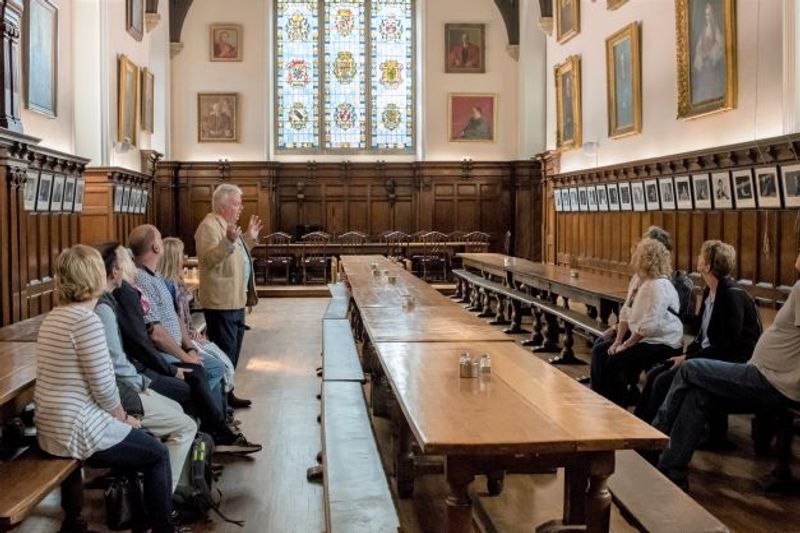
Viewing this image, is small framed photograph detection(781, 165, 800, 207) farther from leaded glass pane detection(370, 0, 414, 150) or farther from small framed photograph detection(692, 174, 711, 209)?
leaded glass pane detection(370, 0, 414, 150)

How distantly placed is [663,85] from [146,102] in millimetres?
10015

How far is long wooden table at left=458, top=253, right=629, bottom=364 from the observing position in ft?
26.5

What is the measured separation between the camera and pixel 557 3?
16.0 m

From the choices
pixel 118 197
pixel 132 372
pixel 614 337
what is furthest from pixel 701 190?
pixel 118 197

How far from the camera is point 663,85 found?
11.4 meters

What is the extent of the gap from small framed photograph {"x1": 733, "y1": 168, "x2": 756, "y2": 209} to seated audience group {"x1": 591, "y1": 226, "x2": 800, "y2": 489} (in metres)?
2.90

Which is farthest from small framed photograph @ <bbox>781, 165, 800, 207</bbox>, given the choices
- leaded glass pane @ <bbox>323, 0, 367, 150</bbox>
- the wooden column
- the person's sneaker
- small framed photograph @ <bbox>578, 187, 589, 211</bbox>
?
leaded glass pane @ <bbox>323, 0, 367, 150</bbox>

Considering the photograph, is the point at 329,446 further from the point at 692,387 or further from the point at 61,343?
the point at 692,387

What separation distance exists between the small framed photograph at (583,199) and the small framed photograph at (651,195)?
264 centimetres

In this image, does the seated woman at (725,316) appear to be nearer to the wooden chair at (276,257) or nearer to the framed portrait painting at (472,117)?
the wooden chair at (276,257)

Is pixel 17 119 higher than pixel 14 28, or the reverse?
pixel 14 28

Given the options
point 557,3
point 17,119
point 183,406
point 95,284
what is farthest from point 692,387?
point 557,3

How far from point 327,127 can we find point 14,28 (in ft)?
38.9

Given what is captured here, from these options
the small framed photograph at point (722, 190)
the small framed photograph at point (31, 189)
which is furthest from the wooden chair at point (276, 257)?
the small framed photograph at point (722, 190)
